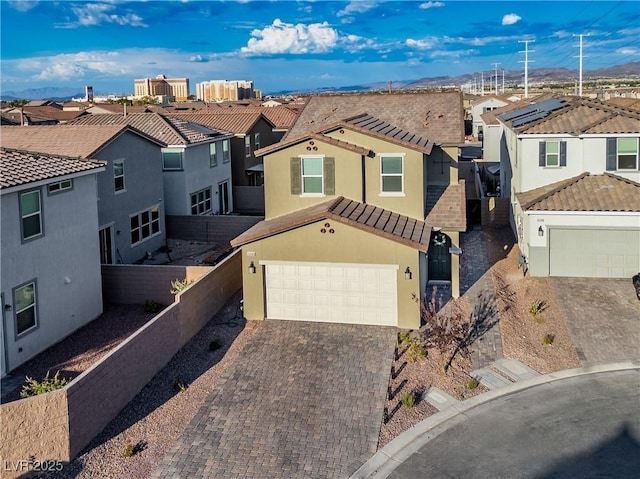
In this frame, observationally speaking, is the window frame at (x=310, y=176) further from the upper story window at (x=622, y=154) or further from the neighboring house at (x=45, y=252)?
the upper story window at (x=622, y=154)

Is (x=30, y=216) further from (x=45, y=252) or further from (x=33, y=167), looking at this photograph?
(x=33, y=167)

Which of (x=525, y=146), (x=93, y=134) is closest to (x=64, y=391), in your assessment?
(x=93, y=134)

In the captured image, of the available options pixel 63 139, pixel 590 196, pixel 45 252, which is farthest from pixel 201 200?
pixel 590 196

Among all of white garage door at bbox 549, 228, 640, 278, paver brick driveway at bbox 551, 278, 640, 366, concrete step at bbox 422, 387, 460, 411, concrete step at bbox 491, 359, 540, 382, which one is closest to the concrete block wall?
concrete step at bbox 422, 387, 460, 411

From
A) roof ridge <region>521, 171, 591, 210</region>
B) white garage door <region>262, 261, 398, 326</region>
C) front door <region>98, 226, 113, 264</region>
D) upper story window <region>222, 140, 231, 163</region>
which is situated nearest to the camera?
white garage door <region>262, 261, 398, 326</region>

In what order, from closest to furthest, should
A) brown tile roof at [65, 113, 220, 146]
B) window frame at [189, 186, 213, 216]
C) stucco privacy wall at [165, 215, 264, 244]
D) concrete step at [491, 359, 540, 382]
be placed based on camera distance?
1. concrete step at [491, 359, 540, 382]
2. stucco privacy wall at [165, 215, 264, 244]
3. brown tile roof at [65, 113, 220, 146]
4. window frame at [189, 186, 213, 216]

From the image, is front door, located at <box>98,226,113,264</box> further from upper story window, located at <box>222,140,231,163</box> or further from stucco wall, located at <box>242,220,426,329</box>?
upper story window, located at <box>222,140,231,163</box>

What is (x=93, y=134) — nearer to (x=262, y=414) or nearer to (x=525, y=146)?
(x=262, y=414)

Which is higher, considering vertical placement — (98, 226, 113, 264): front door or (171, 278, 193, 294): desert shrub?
(98, 226, 113, 264): front door
